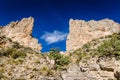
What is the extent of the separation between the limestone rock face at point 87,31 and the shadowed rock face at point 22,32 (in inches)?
719

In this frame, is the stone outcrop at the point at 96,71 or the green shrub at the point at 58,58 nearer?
the stone outcrop at the point at 96,71

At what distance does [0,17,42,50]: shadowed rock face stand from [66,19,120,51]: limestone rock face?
59.9 feet

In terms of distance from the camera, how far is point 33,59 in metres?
44.9

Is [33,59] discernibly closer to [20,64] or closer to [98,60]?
[20,64]

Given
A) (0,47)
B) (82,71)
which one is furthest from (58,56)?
(82,71)

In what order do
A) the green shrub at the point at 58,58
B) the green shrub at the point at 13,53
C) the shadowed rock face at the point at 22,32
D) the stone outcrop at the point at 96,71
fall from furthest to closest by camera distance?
the shadowed rock face at the point at 22,32 → the green shrub at the point at 58,58 → the green shrub at the point at 13,53 → the stone outcrop at the point at 96,71

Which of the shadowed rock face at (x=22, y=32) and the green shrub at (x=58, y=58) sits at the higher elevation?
the shadowed rock face at (x=22, y=32)

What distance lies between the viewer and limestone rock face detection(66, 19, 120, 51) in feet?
287

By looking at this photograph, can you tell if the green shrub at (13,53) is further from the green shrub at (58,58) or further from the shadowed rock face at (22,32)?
the shadowed rock face at (22,32)

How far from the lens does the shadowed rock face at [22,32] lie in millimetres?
70250

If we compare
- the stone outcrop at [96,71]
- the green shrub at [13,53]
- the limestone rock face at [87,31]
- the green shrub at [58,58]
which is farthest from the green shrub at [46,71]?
the limestone rock face at [87,31]

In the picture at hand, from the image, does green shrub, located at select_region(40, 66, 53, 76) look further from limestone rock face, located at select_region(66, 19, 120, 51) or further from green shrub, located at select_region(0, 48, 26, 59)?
limestone rock face, located at select_region(66, 19, 120, 51)

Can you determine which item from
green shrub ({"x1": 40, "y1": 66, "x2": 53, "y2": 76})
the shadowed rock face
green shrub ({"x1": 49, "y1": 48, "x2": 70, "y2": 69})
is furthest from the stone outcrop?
the shadowed rock face

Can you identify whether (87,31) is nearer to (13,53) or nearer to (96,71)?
(13,53)
